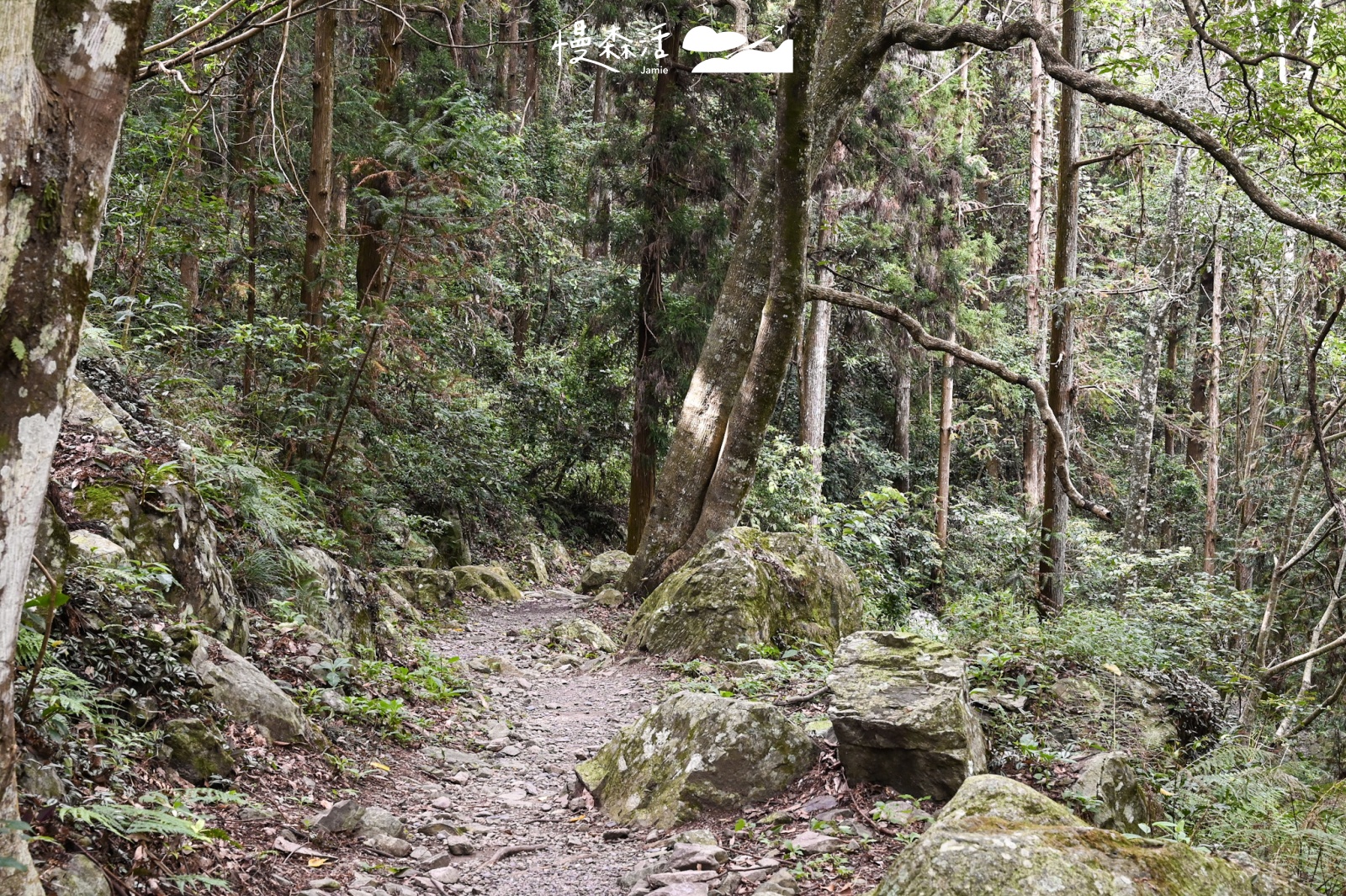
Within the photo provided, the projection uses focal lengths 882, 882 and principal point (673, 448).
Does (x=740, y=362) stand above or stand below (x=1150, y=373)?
below

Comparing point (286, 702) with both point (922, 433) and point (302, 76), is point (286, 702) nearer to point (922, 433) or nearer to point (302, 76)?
point (302, 76)

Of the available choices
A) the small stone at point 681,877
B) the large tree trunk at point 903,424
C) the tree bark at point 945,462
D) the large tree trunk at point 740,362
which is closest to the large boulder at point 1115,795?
the small stone at point 681,877

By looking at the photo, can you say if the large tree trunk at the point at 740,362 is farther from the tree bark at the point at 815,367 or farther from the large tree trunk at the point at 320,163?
the tree bark at the point at 815,367

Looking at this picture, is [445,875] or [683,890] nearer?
[683,890]

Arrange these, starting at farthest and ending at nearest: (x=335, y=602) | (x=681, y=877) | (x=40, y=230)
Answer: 1. (x=335, y=602)
2. (x=681, y=877)
3. (x=40, y=230)

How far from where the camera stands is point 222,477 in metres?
6.12

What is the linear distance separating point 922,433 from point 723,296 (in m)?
15.4

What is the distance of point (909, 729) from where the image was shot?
4359 mm

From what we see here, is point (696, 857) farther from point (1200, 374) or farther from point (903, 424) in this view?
point (1200, 374)

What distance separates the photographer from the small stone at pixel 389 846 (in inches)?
162

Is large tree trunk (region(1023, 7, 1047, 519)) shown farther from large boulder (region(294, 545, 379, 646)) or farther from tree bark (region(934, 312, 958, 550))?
large boulder (region(294, 545, 379, 646))

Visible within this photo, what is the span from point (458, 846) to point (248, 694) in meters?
1.39

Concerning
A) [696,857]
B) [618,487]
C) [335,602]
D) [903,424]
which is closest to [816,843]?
[696,857]

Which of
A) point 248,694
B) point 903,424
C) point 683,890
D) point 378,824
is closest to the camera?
point 683,890
